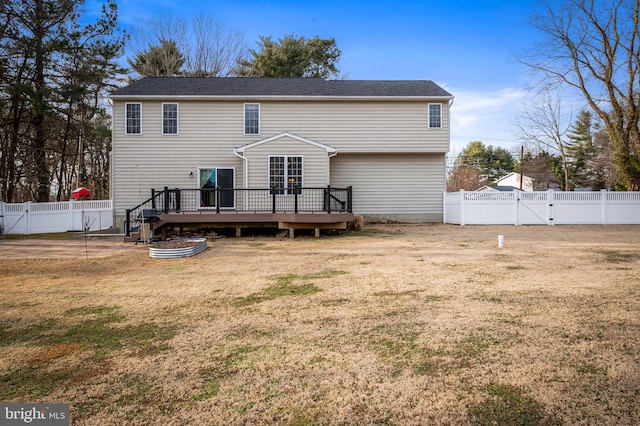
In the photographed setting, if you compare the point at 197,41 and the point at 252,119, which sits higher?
the point at 197,41

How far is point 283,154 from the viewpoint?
49.7 ft

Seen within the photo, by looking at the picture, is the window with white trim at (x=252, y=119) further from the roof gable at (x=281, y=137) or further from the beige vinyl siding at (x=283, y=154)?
the beige vinyl siding at (x=283, y=154)

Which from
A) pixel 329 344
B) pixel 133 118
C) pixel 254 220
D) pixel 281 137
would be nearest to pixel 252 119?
pixel 281 137

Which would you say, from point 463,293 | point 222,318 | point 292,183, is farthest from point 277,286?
point 292,183

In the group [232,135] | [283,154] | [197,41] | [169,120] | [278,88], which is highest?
[197,41]

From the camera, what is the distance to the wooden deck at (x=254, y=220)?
12641mm

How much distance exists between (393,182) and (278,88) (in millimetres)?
7068

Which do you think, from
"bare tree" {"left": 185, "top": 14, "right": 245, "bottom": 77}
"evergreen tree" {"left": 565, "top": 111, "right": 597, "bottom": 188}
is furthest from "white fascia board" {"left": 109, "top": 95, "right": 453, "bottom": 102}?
"evergreen tree" {"left": 565, "top": 111, "right": 597, "bottom": 188}

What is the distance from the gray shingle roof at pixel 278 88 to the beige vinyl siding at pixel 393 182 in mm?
2962

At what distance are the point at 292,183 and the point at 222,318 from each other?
11.2m

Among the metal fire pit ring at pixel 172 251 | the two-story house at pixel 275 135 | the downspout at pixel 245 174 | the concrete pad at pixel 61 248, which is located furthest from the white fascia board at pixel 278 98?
the metal fire pit ring at pixel 172 251

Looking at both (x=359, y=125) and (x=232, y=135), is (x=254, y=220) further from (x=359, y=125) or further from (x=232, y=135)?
(x=359, y=125)

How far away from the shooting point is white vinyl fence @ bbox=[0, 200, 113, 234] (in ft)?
51.3

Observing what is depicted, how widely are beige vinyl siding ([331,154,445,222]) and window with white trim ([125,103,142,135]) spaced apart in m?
8.92
